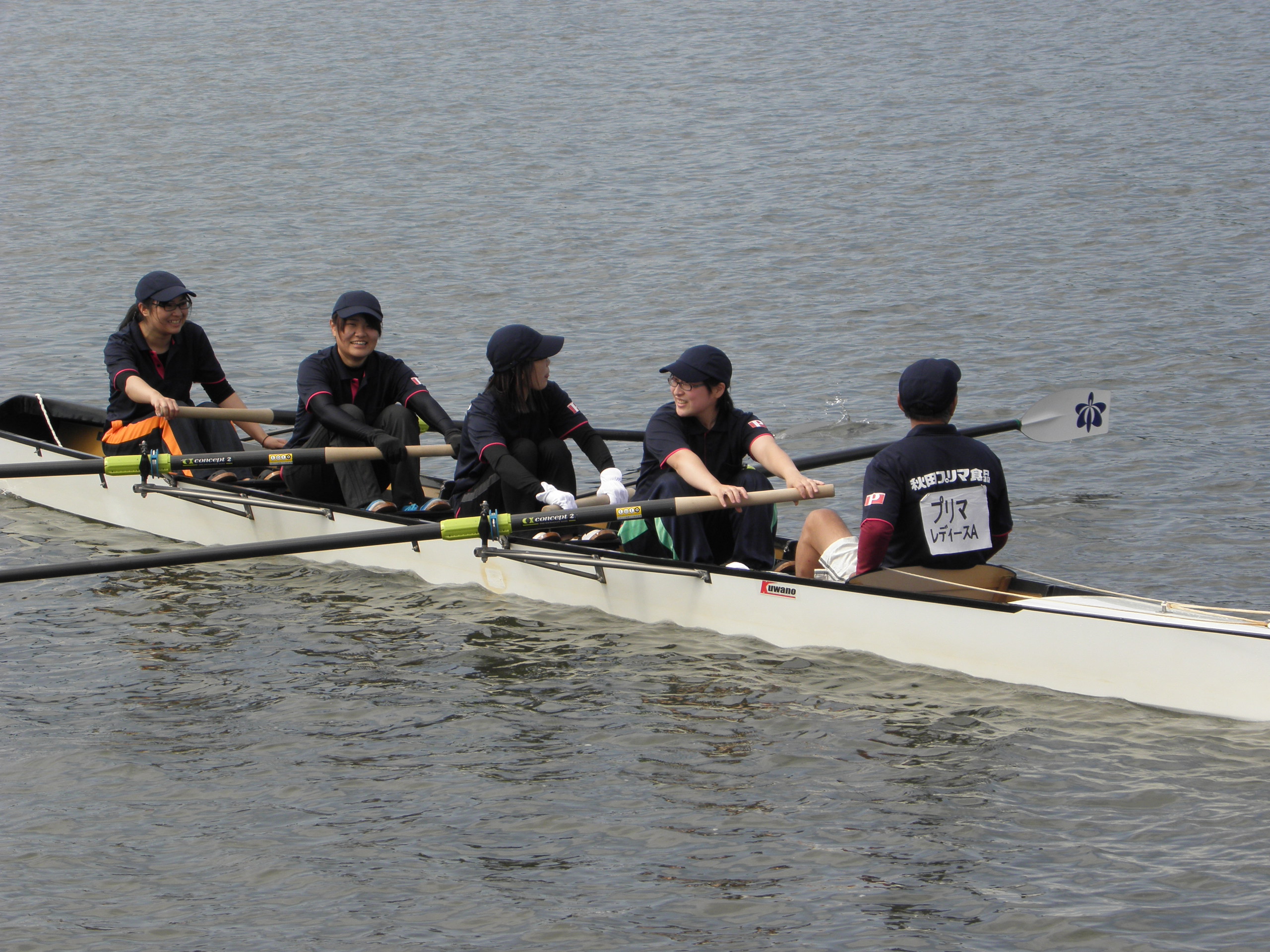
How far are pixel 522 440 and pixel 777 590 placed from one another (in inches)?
77.8

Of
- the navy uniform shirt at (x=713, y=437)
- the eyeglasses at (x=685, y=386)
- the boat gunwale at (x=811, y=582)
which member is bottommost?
the boat gunwale at (x=811, y=582)

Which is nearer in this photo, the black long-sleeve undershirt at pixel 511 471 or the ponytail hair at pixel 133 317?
the black long-sleeve undershirt at pixel 511 471

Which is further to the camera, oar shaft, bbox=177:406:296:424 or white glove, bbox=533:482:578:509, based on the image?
oar shaft, bbox=177:406:296:424

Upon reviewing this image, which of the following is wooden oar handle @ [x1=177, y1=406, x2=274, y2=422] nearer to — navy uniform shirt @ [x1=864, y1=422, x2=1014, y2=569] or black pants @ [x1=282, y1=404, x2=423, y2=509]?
black pants @ [x1=282, y1=404, x2=423, y2=509]

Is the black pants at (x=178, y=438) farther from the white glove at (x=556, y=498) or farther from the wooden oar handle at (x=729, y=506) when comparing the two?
the wooden oar handle at (x=729, y=506)

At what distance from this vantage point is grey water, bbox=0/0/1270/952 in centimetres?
590

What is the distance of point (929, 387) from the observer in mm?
6762

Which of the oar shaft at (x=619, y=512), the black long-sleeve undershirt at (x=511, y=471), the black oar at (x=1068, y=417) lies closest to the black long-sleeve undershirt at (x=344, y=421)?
the black long-sleeve undershirt at (x=511, y=471)

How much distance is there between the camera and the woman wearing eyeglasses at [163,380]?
9.98 meters

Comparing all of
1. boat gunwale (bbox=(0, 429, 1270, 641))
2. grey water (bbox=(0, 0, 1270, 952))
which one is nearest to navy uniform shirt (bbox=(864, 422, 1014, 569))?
boat gunwale (bbox=(0, 429, 1270, 641))

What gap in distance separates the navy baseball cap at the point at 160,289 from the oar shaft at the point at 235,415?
0.74 metres

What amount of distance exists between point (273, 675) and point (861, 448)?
392 centimetres

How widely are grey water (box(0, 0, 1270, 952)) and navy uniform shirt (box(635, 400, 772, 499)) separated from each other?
99 centimetres

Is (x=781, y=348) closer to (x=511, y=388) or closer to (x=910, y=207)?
(x=910, y=207)
